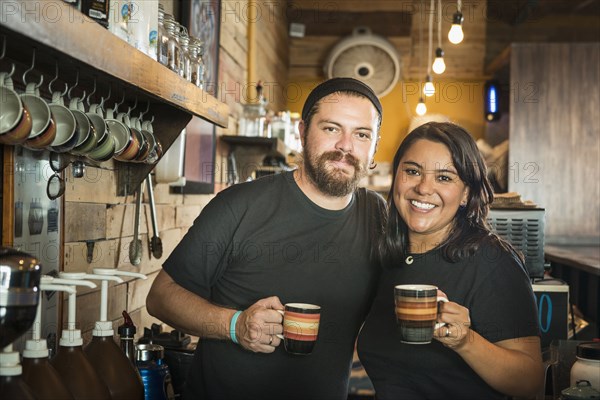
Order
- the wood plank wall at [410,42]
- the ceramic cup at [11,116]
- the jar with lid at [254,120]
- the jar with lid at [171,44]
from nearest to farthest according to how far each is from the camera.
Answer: the ceramic cup at [11,116] → the jar with lid at [171,44] → the jar with lid at [254,120] → the wood plank wall at [410,42]

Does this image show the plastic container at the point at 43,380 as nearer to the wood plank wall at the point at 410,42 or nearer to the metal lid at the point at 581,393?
the metal lid at the point at 581,393

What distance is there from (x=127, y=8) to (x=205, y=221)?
65 centimetres

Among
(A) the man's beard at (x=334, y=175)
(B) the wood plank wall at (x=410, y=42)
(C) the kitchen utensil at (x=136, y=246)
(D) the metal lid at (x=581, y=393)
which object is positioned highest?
(B) the wood plank wall at (x=410, y=42)

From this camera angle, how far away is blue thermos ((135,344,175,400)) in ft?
5.71

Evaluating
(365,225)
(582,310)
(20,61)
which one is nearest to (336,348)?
(365,225)

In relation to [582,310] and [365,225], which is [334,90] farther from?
[582,310]

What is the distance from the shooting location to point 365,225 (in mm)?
2115

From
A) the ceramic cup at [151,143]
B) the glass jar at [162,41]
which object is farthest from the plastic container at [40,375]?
the ceramic cup at [151,143]

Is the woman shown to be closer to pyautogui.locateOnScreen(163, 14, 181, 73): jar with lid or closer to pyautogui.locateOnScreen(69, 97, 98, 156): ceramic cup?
pyautogui.locateOnScreen(163, 14, 181, 73): jar with lid

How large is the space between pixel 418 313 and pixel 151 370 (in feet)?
2.17

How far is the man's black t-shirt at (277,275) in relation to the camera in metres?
1.97

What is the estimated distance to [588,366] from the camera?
183 centimetres

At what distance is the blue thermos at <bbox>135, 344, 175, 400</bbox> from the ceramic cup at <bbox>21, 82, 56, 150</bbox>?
0.61 m

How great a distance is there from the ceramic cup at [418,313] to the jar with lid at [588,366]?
19.8 inches
